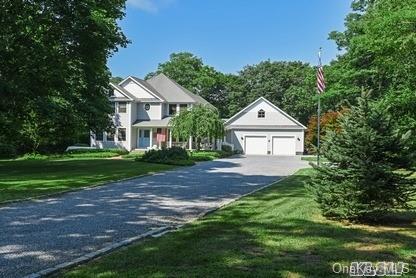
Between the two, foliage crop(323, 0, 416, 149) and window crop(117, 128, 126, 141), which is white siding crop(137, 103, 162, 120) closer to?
window crop(117, 128, 126, 141)

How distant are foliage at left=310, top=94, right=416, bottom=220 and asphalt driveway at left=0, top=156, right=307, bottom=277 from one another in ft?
9.91

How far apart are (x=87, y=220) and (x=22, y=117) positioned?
43.7ft

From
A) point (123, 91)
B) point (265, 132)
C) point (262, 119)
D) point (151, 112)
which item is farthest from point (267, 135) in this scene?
point (123, 91)

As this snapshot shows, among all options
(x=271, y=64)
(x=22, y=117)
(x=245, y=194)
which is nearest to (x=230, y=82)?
(x=271, y=64)

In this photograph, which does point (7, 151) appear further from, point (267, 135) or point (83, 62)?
point (267, 135)

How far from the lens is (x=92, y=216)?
32.6 ft

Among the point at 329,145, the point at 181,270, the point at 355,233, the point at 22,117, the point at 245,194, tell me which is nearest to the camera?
the point at 181,270

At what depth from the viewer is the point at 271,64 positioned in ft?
238

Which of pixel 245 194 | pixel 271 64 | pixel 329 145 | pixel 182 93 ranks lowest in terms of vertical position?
pixel 245 194

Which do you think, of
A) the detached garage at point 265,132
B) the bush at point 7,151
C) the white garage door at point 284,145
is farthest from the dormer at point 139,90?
the bush at point 7,151

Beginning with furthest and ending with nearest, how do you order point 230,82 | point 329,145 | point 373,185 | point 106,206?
point 230,82, point 106,206, point 329,145, point 373,185

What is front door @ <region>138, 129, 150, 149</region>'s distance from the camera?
4822 centimetres

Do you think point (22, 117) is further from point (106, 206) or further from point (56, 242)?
point (56, 242)

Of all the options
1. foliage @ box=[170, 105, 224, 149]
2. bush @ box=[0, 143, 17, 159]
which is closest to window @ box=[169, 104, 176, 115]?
foliage @ box=[170, 105, 224, 149]
